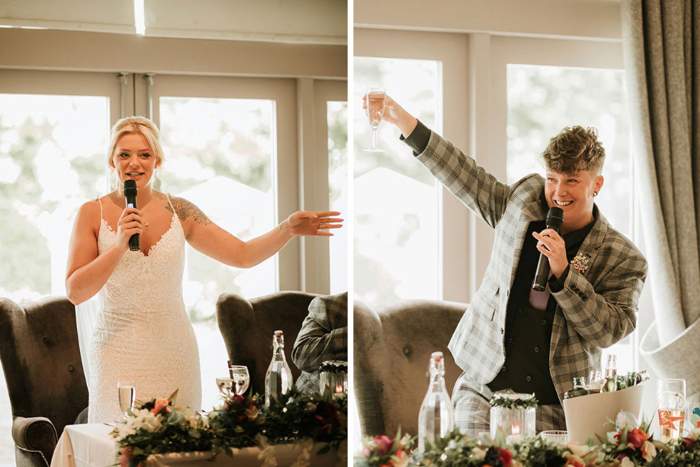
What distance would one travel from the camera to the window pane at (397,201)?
1.41 meters

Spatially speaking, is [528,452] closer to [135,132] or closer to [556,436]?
[556,436]

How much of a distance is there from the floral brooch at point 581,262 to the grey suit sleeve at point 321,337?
0.48 m

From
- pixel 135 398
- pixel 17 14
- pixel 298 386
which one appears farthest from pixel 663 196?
pixel 17 14

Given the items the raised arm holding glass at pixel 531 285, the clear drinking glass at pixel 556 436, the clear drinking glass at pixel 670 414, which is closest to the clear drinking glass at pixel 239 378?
the raised arm holding glass at pixel 531 285

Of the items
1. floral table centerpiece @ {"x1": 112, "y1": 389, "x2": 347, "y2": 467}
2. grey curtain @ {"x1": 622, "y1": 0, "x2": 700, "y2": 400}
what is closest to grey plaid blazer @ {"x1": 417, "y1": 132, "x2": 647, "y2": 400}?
grey curtain @ {"x1": 622, "y1": 0, "x2": 700, "y2": 400}

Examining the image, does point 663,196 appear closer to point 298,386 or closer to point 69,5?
point 298,386

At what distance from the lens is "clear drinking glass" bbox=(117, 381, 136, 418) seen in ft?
3.75

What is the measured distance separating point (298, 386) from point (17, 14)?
0.84m

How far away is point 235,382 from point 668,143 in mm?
1121

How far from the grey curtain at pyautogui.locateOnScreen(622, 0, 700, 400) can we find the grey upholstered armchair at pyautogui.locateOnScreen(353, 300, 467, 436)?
21.4 inches

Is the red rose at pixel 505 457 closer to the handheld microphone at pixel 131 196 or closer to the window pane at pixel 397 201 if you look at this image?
the window pane at pixel 397 201

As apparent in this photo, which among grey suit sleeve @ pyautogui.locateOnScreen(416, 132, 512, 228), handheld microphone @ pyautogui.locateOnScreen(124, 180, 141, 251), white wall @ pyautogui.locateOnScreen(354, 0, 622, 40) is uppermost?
white wall @ pyautogui.locateOnScreen(354, 0, 622, 40)

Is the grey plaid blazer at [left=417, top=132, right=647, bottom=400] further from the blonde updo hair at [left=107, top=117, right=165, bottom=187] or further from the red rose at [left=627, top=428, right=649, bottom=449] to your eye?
the blonde updo hair at [left=107, top=117, right=165, bottom=187]

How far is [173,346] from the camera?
46.8 inches
